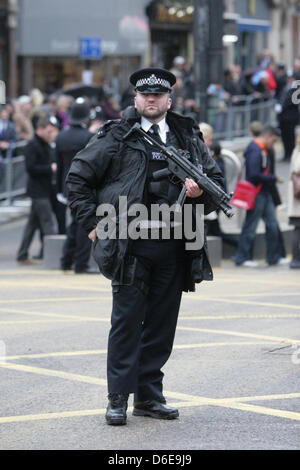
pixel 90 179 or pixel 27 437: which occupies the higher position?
pixel 90 179

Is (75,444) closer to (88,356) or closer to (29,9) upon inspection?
(88,356)

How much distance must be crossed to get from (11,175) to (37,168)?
A: 13.7 feet

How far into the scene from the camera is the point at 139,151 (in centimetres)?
664

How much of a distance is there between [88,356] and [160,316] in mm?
1889

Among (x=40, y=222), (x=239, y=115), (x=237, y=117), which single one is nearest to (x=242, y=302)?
(x=40, y=222)

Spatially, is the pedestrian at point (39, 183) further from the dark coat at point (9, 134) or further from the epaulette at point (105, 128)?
the epaulette at point (105, 128)

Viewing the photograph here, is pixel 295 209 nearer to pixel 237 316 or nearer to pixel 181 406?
pixel 237 316

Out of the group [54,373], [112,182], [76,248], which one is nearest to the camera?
[112,182]

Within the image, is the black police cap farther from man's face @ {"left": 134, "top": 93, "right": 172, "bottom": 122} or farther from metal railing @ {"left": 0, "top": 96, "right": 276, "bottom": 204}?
metal railing @ {"left": 0, "top": 96, "right": 276, "bottom": 204}

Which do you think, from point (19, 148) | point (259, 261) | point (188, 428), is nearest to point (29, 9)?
point (19, 148)

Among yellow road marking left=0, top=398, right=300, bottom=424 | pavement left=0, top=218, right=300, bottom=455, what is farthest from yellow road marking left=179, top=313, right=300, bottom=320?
yellow road marking left=0, top=398, right=300, bottom=424

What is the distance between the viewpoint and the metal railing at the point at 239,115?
26.5 metres

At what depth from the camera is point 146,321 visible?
6.80 metres

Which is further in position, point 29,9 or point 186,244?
point 29,9
